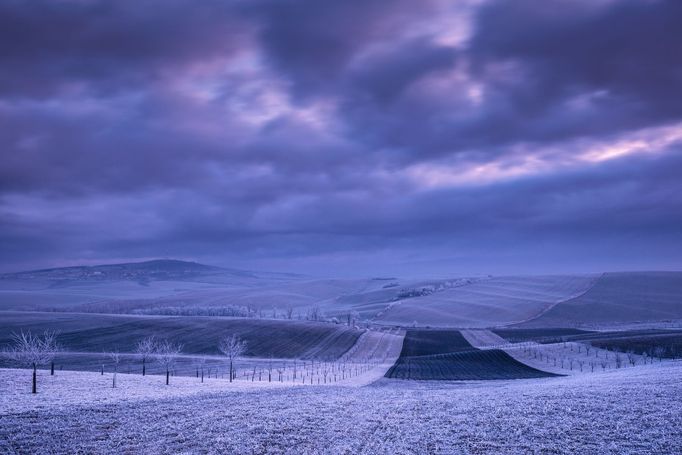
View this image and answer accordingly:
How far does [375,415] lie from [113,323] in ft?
400

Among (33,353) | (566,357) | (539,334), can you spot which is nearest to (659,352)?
(566,357)

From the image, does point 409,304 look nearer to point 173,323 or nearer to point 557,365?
point 173,323

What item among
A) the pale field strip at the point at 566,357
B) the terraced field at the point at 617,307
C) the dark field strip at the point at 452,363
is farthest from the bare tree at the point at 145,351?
the terraced field at the point at 617,307

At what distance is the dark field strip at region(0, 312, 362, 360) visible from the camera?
106 m

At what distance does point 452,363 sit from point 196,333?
6541cm

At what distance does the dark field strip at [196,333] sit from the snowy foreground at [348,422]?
2562 inches

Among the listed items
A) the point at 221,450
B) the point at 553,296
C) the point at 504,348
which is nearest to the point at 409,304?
the point at 553,296

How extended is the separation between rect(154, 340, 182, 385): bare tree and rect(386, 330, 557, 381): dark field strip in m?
33.9

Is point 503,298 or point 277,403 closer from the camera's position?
point 277,403

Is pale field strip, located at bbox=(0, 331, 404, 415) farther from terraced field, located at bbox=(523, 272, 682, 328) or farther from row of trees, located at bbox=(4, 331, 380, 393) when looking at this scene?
terraced field, located at bbox=(523, 272, 682, 328)

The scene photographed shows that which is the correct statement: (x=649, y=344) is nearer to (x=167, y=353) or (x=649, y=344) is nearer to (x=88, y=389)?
(x=167, y=353)

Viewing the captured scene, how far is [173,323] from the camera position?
13300 cm

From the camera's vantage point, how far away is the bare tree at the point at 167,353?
7369cm

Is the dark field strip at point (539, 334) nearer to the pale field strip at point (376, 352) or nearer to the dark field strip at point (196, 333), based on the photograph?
the pale field strip at point (376, 352)
